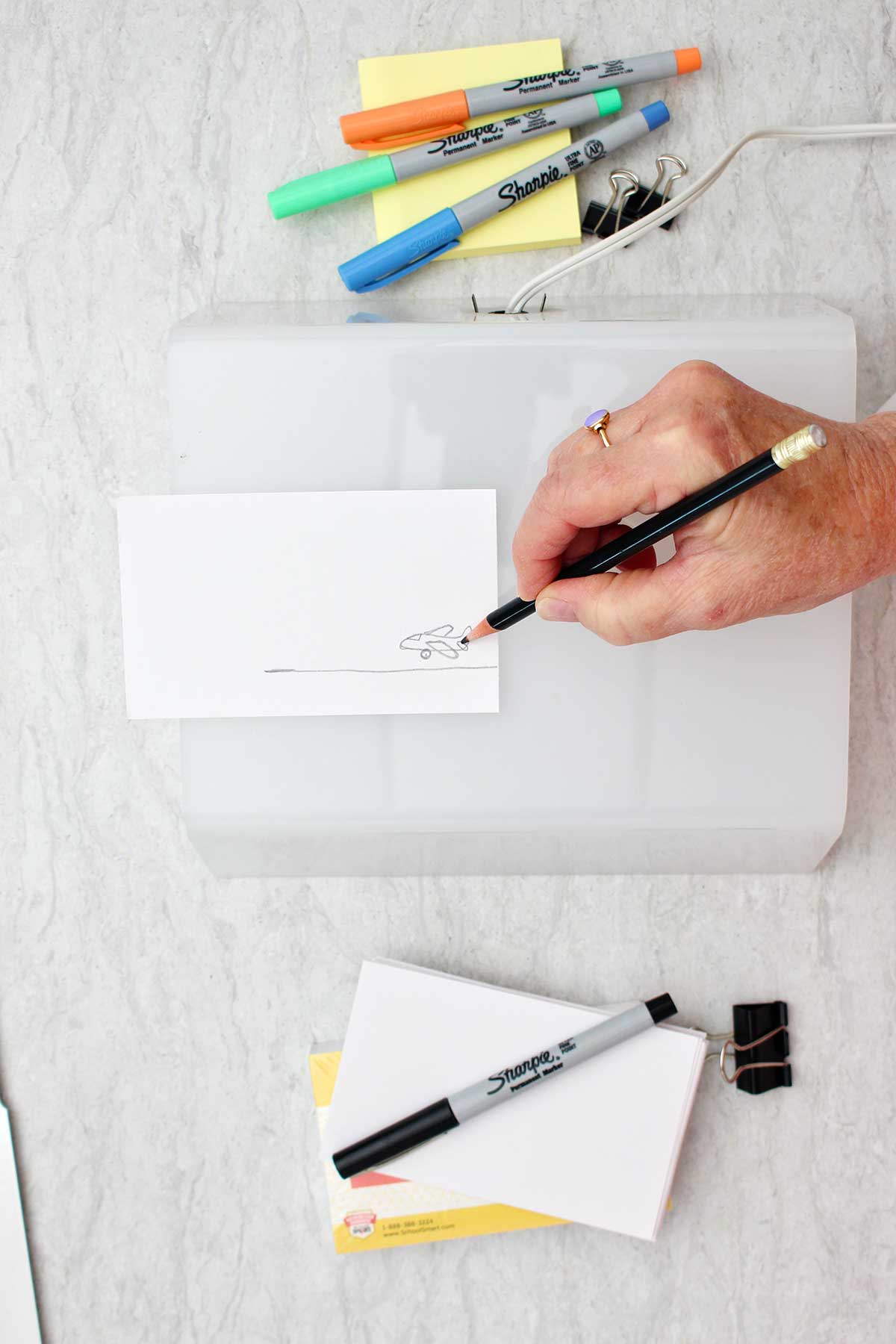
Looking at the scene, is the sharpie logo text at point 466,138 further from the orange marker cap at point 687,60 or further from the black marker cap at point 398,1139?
the black marker cap at point 398,1139

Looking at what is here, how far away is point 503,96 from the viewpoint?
0.57 meters

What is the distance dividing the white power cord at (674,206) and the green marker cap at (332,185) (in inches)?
4.4

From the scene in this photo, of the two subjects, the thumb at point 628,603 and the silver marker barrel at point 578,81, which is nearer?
the thumb at point 628,603

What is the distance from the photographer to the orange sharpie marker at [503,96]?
1.85 feet

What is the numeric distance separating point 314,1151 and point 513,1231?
0.48 feet

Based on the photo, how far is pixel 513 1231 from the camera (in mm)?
624

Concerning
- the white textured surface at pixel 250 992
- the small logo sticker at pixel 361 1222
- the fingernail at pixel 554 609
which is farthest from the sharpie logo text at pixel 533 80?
the small logo sticker at pixel 361 1222

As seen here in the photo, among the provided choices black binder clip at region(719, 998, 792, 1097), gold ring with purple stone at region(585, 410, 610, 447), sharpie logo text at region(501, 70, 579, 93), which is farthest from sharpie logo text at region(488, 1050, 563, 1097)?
sharpie logo text at region(501, 70, 579, 93)

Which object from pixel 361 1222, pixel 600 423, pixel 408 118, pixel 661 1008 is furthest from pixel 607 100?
pixel 361 1222

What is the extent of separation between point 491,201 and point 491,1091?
558 millimetres

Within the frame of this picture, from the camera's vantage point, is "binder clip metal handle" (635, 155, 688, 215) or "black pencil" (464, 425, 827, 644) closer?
"black pencil" (464, 425, 827, 644)

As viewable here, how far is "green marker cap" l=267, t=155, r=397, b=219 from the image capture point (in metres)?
0.57

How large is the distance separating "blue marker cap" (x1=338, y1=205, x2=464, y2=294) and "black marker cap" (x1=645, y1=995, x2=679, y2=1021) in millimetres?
494

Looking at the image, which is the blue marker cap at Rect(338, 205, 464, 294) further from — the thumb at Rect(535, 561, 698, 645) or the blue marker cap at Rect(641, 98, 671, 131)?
the thumb at Rect(535, 561, 698, 645)
